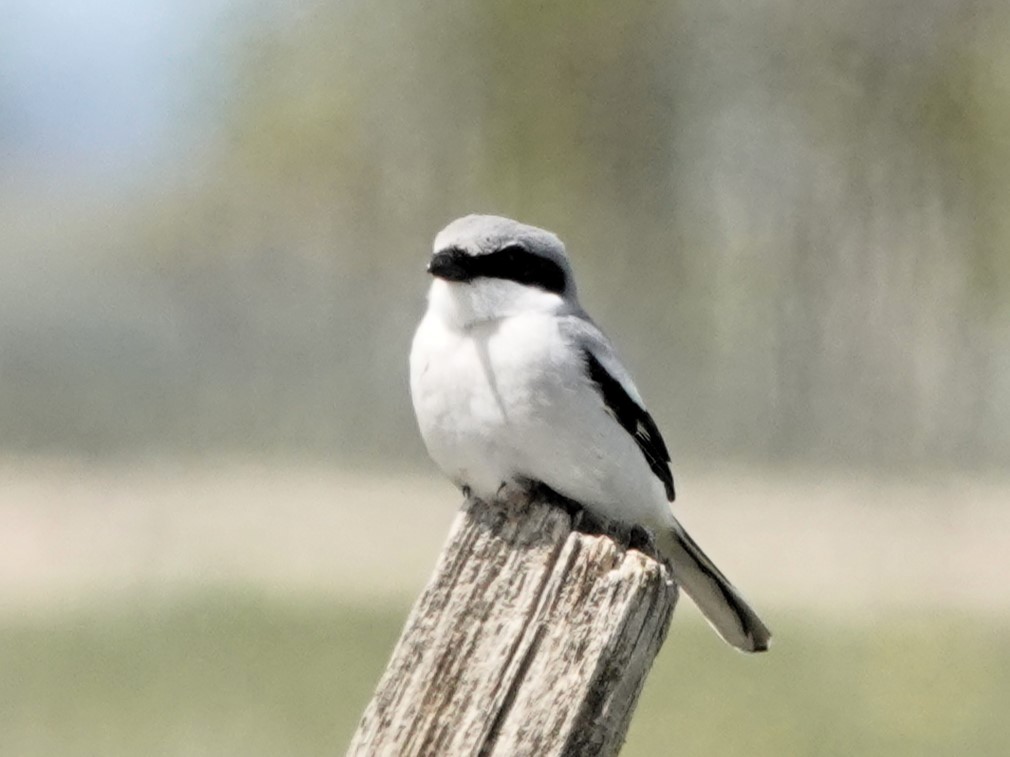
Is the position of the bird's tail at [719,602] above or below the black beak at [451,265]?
below

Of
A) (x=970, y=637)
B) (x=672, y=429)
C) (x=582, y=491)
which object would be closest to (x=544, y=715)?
(x=582, y=491)

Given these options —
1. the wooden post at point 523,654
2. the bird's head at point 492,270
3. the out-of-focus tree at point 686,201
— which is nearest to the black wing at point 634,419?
Answer: the bird's head at point 492,270

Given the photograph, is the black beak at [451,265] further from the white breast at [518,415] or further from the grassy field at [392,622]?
the grassy field at [392,622]

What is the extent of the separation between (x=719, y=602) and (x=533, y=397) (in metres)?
0.56

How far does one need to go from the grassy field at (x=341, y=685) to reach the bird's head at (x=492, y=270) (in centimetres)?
326

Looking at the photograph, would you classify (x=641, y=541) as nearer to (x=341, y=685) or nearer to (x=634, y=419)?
(x=634, y=419)

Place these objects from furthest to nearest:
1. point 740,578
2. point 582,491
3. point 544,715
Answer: point 740,578 < point 582,491 < point 544,715

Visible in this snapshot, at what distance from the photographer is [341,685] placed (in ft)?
22.6

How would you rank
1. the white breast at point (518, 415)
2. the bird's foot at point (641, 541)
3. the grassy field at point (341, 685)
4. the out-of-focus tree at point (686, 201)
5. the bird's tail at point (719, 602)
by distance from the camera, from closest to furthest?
the bird's foot at point (641, 541) → the white breast at point (518, 415) → the bird's tail at point (719, 602) → the grassy field at point (341, 685) → the out-of-focus tree at point (686, 201)

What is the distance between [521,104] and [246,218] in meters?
2.36

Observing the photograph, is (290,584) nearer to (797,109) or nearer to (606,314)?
(606,314)

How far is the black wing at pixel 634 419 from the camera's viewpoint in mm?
3129

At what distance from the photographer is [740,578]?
9570 mm

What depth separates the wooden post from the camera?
157 centimetres
